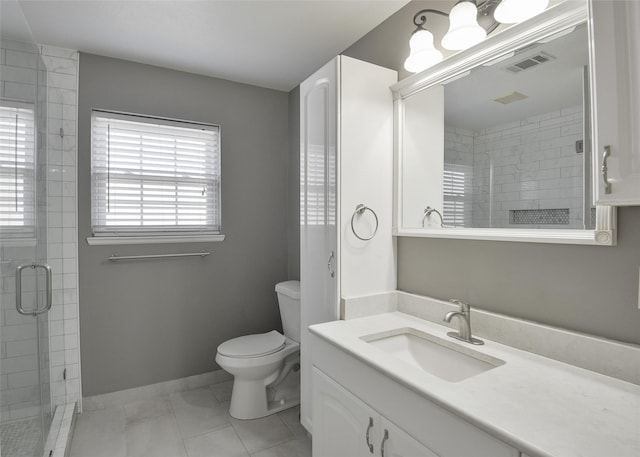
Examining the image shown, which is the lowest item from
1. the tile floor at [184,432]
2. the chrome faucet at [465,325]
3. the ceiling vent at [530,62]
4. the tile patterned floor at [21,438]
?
the tile floor at [184,432]

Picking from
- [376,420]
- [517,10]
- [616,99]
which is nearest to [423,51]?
[517,10]

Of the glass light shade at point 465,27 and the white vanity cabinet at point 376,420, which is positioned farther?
the glass light shade at point 465,27

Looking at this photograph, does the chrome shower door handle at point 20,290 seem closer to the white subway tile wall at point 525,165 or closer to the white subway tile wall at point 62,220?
the white subway tile wall at point 62,220

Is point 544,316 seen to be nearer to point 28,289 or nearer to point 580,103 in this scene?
point 580,103

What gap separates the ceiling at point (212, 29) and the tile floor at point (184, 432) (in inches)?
94.1

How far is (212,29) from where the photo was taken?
2.01 m

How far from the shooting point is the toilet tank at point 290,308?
243cm

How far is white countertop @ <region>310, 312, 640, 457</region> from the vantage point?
2.43ft

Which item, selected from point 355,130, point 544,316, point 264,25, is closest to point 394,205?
point 355,130

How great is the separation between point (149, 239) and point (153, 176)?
17.9 inches

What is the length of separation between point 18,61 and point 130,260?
133 cm

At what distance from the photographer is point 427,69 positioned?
1.62 m

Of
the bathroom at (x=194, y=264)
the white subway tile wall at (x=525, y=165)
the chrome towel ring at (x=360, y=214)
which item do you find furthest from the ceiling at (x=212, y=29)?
the chrome towel ring at (x=360, y=214)

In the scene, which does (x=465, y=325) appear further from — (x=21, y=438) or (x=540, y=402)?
(x=21, y=438)
